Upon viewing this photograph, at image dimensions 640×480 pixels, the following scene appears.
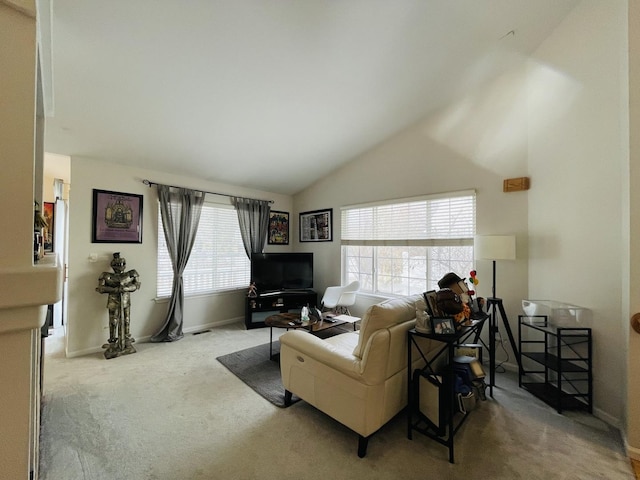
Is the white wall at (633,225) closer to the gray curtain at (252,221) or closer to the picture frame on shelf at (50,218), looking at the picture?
the gray curtain at (252,221)

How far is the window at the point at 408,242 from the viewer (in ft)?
11.2

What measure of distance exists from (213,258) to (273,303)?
3.98 ft

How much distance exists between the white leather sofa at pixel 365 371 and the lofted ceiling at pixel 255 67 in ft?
7.14

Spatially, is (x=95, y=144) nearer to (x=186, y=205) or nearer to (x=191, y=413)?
(x=186, y=205)

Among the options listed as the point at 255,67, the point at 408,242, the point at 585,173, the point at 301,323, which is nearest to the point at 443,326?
the point at 301,323

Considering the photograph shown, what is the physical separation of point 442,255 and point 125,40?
3.75 metres

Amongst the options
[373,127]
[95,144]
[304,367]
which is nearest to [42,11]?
[95,144]

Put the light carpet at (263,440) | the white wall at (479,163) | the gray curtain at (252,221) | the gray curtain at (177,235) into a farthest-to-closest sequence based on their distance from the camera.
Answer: the gray curtain at (252,221)
the gray curtain at (177,235)
the white wall at (479,163)
the light carpet at (263,440)

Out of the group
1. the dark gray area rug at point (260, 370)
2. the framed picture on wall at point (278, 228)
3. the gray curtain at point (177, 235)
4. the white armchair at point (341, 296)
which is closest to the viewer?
the dark gray area rug at point (260, 370)

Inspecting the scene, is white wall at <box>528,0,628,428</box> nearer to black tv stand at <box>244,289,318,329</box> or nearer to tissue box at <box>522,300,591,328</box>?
tissue box at <box>522,300,591,328</box>

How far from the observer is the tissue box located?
7.75ft

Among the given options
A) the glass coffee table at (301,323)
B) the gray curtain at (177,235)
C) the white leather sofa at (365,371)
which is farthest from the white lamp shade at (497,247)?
the gray curtain at (177,235)

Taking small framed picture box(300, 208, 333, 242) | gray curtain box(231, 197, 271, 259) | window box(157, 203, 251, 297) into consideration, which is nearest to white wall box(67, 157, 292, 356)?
window box(157, 203, 251, 297)

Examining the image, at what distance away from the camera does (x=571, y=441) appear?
1.93m
